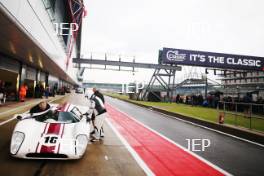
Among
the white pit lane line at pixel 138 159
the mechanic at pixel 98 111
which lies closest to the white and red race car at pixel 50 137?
the white pit lane line at pixel 138 159

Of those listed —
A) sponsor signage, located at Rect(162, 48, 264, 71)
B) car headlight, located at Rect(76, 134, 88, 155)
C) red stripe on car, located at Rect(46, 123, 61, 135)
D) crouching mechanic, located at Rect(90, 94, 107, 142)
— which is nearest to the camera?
car headlight, located at Rect(76, 134, 88, 155)

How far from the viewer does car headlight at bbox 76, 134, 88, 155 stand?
466 centimetres

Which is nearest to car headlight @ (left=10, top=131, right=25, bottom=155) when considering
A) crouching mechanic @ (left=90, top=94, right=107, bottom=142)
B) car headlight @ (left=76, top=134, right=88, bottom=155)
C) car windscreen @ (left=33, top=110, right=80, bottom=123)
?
car windscreen @ (left=33, top=110, right=80, bottom=123)

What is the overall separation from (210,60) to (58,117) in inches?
1091

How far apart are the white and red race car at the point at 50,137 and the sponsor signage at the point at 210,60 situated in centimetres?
2458

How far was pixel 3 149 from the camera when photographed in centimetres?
532

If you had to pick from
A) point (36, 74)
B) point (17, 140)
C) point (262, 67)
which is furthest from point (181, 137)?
point (262, 67)

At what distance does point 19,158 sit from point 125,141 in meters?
3.21

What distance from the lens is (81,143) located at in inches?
190

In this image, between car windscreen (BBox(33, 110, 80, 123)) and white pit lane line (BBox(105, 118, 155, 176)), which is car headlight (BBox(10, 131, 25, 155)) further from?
white pit lane line (BBox(105, 118, 155, 176))

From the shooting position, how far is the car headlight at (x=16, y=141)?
177 inches

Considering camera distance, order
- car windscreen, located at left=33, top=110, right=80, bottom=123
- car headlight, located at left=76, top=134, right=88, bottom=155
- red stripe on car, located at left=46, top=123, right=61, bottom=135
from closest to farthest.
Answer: car headlight, located at left=76, top=134, right=88, bottom=155 → red stripe on car, located at left=46, top=123, right=61, bottom=135 → car windscreen, located at left=33, top=110, right=80, bottom=123

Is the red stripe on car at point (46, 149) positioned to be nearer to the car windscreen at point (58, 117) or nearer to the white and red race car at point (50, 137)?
the white and red race car at point (50, 137)

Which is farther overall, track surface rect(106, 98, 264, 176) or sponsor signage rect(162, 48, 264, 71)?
sponsor signage rect(162, 48, 264, 71)
